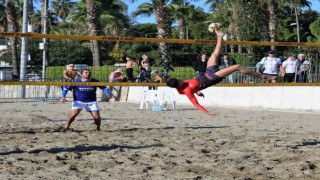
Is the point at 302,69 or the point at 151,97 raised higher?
the point at 302,69

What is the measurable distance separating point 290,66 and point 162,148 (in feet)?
24.4

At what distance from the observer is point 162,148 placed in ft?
30.3

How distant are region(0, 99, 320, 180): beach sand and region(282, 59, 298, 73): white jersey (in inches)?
52.6

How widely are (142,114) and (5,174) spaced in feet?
31.3

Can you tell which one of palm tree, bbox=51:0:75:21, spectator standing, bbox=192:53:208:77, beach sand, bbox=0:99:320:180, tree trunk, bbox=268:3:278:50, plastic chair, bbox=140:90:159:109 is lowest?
beach sand, bbox=0:99:320:180

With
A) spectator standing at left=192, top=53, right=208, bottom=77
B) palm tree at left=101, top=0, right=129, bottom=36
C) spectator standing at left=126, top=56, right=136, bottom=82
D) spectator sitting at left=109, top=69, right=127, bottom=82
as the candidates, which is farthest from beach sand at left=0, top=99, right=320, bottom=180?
palm tree at left=101, top=0, right=129, bottom=36

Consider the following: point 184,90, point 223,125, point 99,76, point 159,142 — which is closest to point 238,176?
point 184,90

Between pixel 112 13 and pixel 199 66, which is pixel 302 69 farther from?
pixel 112 13

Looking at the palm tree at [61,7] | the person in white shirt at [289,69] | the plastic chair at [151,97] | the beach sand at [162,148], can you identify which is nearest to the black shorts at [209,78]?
the beach sand at [162,148]

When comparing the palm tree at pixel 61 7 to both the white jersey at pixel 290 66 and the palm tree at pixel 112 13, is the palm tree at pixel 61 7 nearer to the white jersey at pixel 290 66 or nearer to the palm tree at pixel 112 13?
the palm tree at pixel 112 13

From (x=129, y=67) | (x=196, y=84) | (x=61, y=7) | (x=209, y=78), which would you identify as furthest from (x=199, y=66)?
(x=61, y=7)

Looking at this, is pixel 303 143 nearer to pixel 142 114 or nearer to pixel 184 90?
pixel 184 90

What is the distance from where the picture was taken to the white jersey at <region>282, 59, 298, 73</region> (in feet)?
50.5

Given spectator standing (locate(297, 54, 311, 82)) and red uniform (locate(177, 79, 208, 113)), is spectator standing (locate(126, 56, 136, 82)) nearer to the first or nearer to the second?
spectator standing (locate(297, 54, 311, 82))
